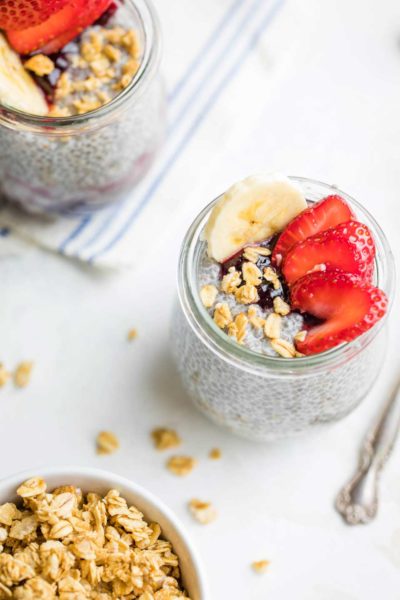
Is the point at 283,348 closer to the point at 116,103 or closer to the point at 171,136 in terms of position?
the point at 116,103

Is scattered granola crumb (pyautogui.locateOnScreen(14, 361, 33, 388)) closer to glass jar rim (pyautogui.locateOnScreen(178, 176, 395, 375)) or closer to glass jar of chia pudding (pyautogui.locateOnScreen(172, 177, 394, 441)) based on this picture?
glass jar of chia pudding (pyautogui.locateOnScreen(172, 177, 394, 441))

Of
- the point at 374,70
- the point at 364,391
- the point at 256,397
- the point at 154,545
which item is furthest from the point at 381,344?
→ the point at 374,70

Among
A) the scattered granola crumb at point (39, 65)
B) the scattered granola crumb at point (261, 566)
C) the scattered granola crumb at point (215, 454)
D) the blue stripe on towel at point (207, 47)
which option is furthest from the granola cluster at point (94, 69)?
the scattered granola crumb at point (261, 566)

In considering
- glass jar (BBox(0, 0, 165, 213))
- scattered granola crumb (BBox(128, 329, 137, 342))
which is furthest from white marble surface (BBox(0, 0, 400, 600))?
glass jar (BBox(0, 0, 165, 213))

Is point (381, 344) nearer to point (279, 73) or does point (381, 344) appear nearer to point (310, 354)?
point (310, 354)

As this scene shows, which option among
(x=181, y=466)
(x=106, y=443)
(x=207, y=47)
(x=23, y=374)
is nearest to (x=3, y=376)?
(x=23, y=374)

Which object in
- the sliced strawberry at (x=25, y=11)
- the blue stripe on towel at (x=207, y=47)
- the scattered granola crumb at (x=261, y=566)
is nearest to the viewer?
the sliced strawberry at (x=25, y=11)

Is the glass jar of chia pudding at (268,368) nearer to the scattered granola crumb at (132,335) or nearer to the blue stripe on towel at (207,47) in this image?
the scattered granola crumb at (132,335)
